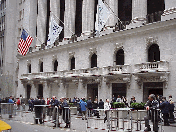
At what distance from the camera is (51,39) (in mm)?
35281

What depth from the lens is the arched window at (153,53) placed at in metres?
27.0

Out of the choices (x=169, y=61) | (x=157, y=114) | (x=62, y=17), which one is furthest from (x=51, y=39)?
(x=157, y=114)

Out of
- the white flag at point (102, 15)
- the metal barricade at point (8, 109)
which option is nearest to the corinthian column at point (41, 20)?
the white flag at point (102, 15)

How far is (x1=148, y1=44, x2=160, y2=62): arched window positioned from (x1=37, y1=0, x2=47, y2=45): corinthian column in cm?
2330

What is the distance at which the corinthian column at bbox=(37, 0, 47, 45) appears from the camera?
154 ft

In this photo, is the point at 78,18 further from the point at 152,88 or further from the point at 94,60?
the point at 152,88

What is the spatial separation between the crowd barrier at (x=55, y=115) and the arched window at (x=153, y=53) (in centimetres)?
1252

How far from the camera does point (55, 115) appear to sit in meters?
18.3

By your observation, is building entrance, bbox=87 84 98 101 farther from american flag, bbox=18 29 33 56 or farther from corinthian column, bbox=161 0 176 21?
corinthian column, bbox=161 0 176 21

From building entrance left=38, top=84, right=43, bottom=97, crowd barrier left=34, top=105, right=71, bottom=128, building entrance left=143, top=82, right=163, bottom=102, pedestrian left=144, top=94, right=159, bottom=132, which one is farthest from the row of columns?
pedestrian left=144, top=94, right=159, bottom=132

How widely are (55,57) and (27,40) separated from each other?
5638 mm

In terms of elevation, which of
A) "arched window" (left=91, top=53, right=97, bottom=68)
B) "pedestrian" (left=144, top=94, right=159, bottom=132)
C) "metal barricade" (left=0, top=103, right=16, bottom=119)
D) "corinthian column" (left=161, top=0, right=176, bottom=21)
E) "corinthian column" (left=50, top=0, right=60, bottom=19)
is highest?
"corinthian column" (left=50, top=0, right=60, bottom=19)

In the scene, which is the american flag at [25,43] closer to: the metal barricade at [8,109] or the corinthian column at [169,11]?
the metal barricade at [8,109]

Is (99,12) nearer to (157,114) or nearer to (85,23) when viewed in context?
(85,23)
